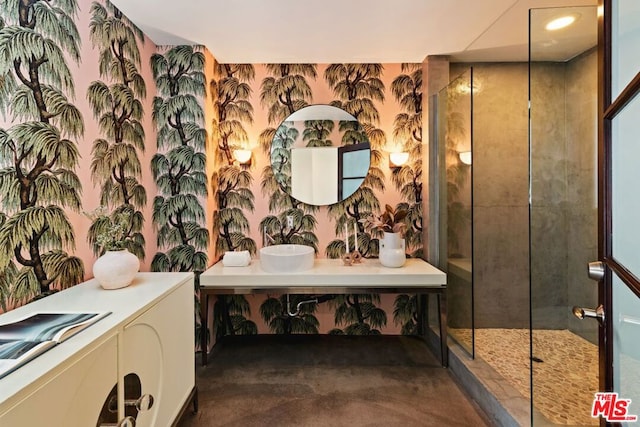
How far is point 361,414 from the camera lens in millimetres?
1993

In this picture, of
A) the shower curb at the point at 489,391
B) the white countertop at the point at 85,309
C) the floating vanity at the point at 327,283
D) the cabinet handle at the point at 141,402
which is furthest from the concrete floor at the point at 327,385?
the white countertop at the point at 85,309

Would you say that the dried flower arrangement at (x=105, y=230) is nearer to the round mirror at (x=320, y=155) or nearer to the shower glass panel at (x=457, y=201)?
the round mirror at (x=320, y=155)

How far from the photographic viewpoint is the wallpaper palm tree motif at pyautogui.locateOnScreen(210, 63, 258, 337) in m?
3.03

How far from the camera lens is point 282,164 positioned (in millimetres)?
3053

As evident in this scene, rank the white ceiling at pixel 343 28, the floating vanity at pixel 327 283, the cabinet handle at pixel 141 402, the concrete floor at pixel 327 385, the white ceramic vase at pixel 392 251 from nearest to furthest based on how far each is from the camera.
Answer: the cabinet handle at pixel 141 402, the concrete floor at pixel 327 385, the white ceiling at pixel 343 28, the floating vanity at pixel 327 283, the white ceramic vase at pixel 392 251

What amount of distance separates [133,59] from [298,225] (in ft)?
6.22

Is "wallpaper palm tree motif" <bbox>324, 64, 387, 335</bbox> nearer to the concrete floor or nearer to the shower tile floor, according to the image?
the concrete floor

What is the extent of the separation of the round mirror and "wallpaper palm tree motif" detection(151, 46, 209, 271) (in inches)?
29.1

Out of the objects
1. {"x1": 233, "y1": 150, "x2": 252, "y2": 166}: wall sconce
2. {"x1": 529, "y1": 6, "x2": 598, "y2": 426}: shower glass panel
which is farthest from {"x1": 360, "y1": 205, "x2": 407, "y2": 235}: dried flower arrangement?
{"x1": 233, "y1": 150, "x2": 252, "y2": 166}: wall sconce

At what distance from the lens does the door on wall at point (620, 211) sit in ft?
2.68

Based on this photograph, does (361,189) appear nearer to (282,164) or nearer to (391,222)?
(391,222)

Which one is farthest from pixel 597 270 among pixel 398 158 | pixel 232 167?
pixel 232 167

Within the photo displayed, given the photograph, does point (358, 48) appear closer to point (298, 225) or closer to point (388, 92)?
point (388, 92)

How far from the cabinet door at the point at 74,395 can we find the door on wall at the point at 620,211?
155cm
